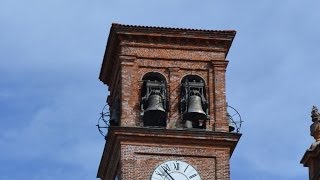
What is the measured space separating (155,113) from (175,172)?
2287mm

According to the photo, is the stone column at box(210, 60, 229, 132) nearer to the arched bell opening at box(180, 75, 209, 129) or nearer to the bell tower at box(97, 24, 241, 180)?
the bell tower at box(97, 24, 241, 180)

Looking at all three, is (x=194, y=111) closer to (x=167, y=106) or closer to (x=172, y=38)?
(x=167, y=106)

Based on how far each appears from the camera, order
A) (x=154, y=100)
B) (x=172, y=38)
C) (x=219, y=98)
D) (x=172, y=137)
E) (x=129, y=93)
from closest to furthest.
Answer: (x=172, y=137), (x=154, y=100), (x=129, y=93), (x=219, y=98), (x=172, y=38)

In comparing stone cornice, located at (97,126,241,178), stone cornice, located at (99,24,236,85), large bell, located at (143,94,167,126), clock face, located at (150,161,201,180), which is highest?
stone cornice, located at (99,24,236,85)

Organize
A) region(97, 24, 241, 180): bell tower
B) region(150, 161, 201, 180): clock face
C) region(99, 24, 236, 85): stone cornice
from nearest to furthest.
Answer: region(150, 161, 201, 180): clock face < region(97, 24, 241, 180): bell tower < region(99, 24, 236, 85): stone cornice

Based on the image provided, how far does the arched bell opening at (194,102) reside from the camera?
38.5 metres

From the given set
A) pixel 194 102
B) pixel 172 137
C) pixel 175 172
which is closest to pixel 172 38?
pixel 194 102

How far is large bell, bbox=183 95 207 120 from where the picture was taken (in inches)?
1512

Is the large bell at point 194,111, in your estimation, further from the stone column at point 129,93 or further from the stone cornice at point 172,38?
the stone cornice at point 172,38

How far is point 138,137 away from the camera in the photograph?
1494 inches

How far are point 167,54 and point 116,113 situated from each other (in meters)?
2.83

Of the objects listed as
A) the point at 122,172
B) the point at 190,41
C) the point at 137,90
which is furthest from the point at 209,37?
the point at 122,172

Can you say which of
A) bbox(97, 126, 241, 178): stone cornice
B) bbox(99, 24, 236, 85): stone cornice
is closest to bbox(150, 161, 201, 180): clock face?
bbox(97, 126, 241, 178): stone cornice

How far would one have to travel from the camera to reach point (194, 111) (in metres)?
38.4
